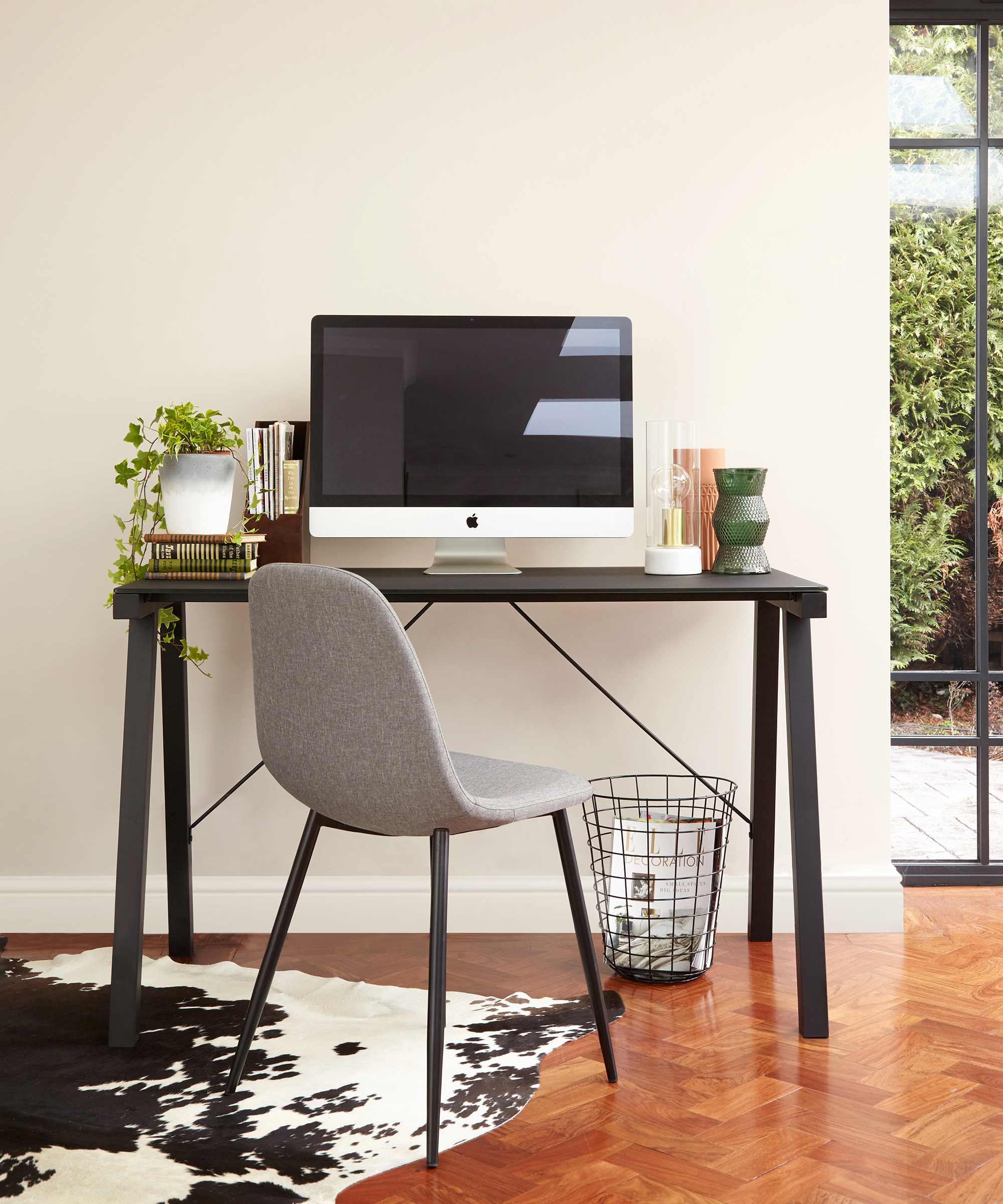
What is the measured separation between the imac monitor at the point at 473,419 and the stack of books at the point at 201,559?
0.20 m

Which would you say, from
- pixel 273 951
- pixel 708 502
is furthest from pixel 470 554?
pixel 273 951

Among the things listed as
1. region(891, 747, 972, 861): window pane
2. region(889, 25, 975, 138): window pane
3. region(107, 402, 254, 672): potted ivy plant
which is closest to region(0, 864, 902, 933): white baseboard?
region(891, 747, 972, 861): window pane

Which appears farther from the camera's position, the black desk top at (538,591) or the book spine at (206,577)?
the book spine at (206,577)

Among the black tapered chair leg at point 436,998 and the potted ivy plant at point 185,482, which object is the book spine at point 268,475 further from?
the black tapered chair leg at point 436,998

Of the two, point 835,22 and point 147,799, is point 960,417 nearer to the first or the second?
point 835,22

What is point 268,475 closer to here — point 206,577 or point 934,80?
point 206,577

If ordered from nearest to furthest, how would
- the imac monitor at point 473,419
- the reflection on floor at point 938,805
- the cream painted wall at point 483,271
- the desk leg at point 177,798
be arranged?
the imac monitor at point 473,419
the desk leg at point 177,798
the cream painted wall at point 483,271
the reflection on floor at point 938,805

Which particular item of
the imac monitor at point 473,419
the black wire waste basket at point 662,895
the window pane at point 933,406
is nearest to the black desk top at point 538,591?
the imac monitor at point 473,419

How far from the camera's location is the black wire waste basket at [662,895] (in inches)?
88.5

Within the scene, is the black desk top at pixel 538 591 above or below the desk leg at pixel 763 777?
above

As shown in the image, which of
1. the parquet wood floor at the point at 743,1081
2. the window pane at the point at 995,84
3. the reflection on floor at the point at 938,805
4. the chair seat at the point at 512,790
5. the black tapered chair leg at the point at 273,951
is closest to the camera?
the parquet wood floor at the point at 743,1081

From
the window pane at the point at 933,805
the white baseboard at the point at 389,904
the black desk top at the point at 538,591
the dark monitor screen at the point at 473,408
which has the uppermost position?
the dark monitor screen at the point at 473,408

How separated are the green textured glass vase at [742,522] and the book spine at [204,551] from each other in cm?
95

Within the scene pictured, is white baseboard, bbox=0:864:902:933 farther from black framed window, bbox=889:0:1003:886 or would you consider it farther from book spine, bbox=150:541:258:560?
book spine, bbox=150:541:258:560
